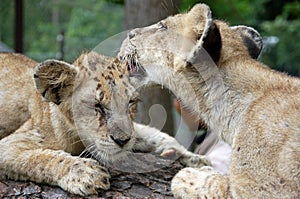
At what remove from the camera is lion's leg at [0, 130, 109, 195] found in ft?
11.4

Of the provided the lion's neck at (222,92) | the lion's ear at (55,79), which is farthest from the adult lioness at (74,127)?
the lion's neck at (222,92)

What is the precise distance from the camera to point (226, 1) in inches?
306

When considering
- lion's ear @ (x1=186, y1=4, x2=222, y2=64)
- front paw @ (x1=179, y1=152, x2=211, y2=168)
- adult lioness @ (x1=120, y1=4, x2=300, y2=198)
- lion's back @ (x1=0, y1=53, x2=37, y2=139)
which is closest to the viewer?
adult lioness @ (x1=120, y1=4, x2=300, y2=198)

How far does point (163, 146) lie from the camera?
14.3ft

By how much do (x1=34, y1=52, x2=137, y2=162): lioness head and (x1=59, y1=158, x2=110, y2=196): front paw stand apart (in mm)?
125

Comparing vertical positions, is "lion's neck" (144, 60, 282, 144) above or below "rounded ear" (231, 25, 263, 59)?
below

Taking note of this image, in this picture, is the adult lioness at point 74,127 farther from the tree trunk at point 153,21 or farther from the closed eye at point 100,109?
the tree trunk at point 153,21

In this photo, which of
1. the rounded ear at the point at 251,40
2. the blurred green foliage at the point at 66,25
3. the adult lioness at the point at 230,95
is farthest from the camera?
the blurred green foliage at the point at 66,25

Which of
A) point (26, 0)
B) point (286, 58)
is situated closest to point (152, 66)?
point (26, 0)

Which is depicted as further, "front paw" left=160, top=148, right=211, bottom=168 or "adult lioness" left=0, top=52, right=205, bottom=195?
"front paw" left=160, top=148, right=211, bottom=168

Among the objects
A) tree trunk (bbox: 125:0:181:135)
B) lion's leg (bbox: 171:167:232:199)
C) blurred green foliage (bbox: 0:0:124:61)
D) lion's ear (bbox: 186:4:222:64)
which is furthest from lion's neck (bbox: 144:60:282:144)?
blurred green foliage (bbox: 0:0:124:61)

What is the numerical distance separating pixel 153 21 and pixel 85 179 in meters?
2.79

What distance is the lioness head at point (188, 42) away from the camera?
11.5 feet

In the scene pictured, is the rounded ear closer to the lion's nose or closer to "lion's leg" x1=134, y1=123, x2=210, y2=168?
"lion's leg" x1=134, y1=123, x2=210, y2=168
